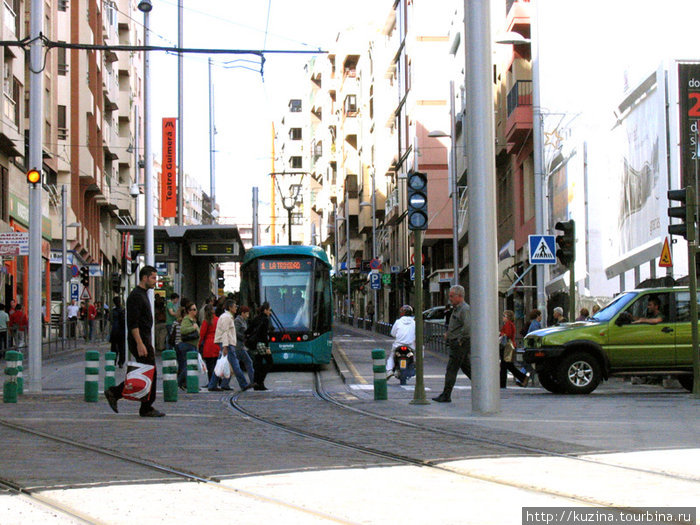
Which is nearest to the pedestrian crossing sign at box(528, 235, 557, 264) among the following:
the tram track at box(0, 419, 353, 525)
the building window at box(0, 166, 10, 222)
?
the tram track at box(0, 419, 353, 525)

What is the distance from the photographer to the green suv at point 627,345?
63.4 ft

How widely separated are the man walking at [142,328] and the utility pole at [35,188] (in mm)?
4948

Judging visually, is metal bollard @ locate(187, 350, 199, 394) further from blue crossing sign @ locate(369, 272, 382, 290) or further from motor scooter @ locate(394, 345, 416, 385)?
blue crossing sign @ locate(369, 272, 382, 290)

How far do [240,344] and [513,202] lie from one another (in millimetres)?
23309

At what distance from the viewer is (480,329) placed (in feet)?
48.6

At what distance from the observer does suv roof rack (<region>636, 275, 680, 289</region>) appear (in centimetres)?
2241

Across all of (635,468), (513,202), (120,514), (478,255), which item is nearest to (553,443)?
(635,468)

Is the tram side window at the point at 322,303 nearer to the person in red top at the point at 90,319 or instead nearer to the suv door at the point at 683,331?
the suv door at the point at 683,331

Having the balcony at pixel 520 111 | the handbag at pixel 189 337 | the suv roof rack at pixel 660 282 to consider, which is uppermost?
the balcony at pixel 520 111

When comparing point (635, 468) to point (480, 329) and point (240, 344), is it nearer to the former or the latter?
point (480, 329)

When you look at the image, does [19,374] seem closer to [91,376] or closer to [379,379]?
[91,376]

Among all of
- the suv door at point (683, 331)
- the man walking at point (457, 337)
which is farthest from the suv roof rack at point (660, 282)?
the man walking at point (457, 337)

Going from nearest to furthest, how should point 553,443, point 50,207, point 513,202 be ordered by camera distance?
point 553,443, point 513,202, point 50,207

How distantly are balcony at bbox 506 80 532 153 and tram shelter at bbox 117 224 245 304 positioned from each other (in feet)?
32.0
